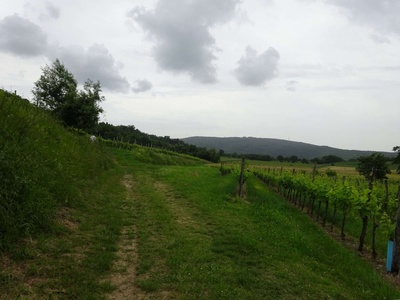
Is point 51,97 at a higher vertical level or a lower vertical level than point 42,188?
higher

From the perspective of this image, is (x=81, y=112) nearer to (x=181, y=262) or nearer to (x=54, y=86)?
(x=54, y=86)

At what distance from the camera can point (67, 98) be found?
29000 mm

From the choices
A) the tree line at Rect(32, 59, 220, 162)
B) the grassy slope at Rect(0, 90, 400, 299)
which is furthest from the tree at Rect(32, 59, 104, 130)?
the grassy slope at Rect(0, 90, 400, 299)

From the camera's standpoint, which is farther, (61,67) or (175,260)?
(61,67)

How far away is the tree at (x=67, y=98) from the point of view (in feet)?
93.9

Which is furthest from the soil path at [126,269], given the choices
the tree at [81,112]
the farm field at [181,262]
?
the tree at [81,112]

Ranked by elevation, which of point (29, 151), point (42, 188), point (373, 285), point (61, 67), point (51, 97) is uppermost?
point (61, 67)

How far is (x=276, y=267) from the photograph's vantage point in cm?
620

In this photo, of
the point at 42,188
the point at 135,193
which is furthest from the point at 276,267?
the point at 135,193

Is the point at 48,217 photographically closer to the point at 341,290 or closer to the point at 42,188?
the point at 42,188

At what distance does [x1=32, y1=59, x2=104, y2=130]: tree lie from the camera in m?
28.6

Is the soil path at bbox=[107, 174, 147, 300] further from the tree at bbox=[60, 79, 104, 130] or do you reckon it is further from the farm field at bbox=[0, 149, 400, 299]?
the tree at bbox=[60, 79, 104, 130]

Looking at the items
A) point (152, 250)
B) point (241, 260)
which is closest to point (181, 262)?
point (152, 250)

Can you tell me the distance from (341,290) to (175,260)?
3158 millimetres
